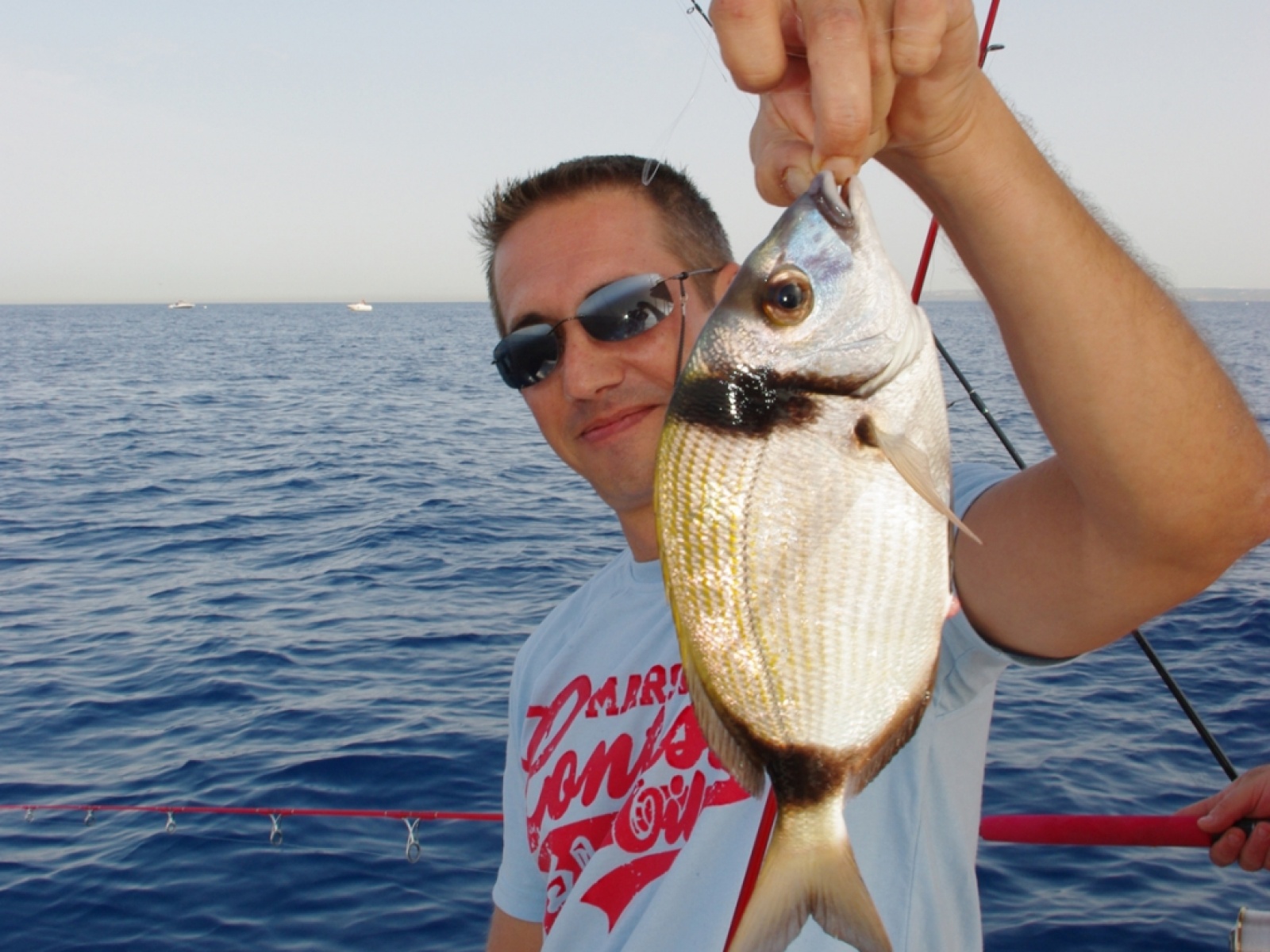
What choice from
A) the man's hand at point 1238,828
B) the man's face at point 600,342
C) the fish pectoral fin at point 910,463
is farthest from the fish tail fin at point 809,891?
the man's hand at point 1238,828

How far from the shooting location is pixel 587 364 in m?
2.30

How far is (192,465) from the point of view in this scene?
17.0m

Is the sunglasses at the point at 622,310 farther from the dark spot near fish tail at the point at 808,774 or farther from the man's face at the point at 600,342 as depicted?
the dark spot near fish tail at the point at 808,774

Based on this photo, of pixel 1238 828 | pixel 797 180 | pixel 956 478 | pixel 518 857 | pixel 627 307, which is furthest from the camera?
pixel 518 857

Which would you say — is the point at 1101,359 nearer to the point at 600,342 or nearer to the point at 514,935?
the point at 600,342

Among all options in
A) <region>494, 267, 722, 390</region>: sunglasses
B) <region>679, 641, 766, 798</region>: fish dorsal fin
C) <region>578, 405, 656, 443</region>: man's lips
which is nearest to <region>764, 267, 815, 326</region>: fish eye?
<region>679, 641, 766, 798</region>: fish dorsal fin

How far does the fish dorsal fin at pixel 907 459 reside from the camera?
45.3 inches

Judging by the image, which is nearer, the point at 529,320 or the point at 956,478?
the point at 956,478

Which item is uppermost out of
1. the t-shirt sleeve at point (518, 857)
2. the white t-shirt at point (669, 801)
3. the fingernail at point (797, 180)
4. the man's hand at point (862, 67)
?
the man's hand at point (862, 67)

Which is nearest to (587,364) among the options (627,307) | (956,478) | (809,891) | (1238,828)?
(627,307)

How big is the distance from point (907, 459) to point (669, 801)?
41.3 inches

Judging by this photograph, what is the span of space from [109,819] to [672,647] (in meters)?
5.01

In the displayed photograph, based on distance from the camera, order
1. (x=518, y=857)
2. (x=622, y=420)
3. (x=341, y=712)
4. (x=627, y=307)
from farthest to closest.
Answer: (x=341, y=712)
(x=518, y=857)
(x=622, y=420)
(x=627, y=307)

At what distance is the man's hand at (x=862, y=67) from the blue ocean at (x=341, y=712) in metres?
0.51
